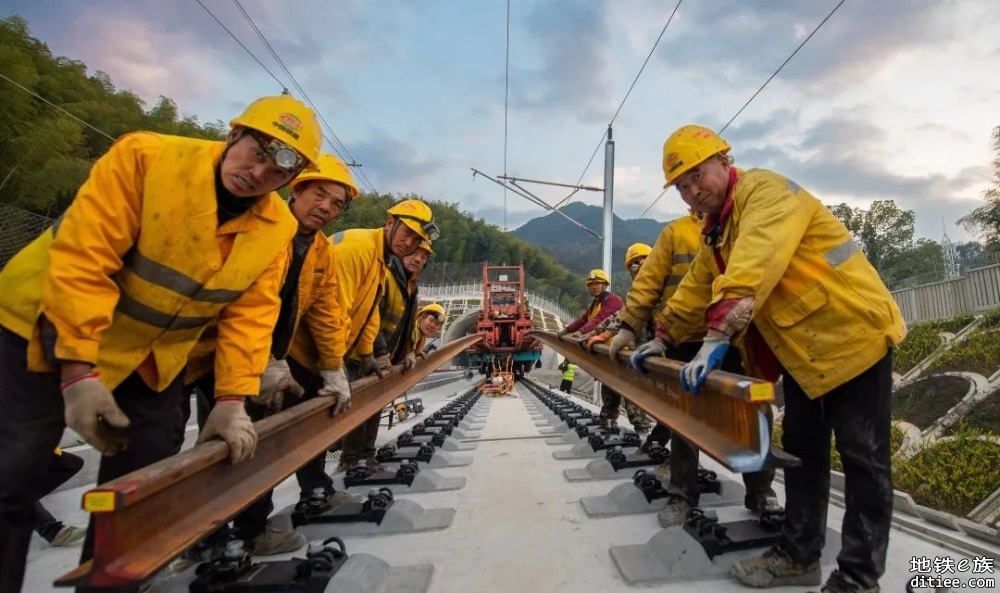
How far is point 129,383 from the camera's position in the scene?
1931 millimetres

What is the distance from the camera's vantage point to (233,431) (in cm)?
172

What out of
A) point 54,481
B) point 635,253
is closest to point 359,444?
point 54,481

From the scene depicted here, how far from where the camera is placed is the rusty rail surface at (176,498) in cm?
112

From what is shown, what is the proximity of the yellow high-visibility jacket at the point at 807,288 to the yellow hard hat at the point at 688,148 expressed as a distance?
0.25m

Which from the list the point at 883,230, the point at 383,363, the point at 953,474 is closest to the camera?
the point at 383,363

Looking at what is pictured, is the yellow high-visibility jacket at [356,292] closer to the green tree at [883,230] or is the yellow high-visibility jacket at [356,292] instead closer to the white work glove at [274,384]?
the white work glove at [274,384]

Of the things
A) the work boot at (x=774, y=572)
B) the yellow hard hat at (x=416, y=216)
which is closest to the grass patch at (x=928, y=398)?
the work boot at (x=774, y=572)

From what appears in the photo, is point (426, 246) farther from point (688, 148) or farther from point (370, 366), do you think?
point (688, 148)

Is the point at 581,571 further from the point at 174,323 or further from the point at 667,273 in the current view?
the point at 667,273

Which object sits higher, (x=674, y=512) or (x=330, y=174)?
(x=330, y=174)

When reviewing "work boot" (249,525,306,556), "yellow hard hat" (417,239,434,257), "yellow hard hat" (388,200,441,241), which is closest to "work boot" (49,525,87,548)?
"work boot" (249,525,306,556)

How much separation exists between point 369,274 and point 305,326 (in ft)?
1.92

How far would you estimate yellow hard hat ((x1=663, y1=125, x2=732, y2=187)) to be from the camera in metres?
2.22

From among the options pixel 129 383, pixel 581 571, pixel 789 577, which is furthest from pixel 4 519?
pixel 789 577
